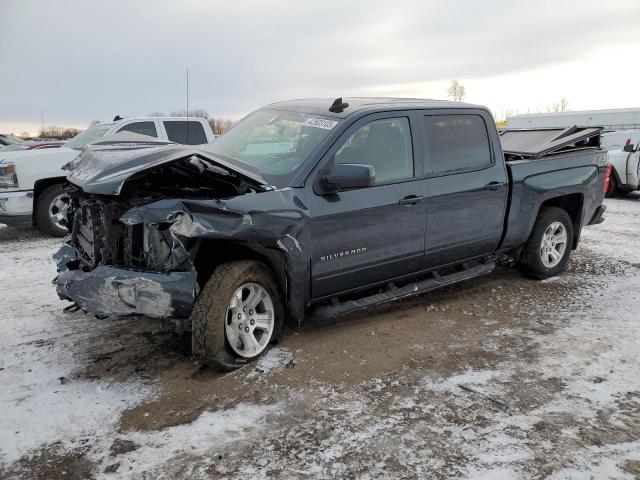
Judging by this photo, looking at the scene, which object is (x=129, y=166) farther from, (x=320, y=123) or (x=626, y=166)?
(x=626, y=166)

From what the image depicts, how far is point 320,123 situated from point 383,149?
0.57m

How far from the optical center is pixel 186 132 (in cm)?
991

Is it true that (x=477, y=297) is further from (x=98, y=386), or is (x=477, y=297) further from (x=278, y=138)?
(x=98, y=386)

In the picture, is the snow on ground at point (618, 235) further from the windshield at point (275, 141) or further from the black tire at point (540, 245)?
the windshield at point (275, 141)

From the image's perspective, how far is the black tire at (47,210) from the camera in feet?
27.2

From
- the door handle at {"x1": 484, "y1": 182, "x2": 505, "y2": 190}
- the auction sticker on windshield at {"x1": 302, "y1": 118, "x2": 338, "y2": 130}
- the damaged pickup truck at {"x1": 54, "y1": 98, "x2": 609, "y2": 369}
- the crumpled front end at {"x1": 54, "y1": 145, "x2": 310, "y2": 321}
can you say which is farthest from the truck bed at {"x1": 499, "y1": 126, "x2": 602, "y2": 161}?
the crumpled front end at {"x1": 54, "y1": 145, "x2": 310, "y2": 321}

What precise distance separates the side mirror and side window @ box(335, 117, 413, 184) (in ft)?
0.82

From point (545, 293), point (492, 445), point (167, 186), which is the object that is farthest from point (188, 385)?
point (545, 293)

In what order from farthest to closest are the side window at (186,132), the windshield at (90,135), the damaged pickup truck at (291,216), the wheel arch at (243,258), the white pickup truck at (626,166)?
1. the white pickup truck at (626,166)
2. the side window at (186,132)
3. the windshield at (90,135)
4. the wheel arch at (243,258)
5. the damaged pickup truck at (291,216)

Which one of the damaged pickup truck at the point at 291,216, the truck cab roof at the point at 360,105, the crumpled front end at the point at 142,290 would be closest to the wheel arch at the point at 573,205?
the damaged pickup truck at the point at 291,216

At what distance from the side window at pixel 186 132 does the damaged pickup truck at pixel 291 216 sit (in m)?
4.80

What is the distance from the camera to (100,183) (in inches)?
135

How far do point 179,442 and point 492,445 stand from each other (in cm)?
172

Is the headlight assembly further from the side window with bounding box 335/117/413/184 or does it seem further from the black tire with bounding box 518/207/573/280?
the black tire with bounding box 518/207/573/280
